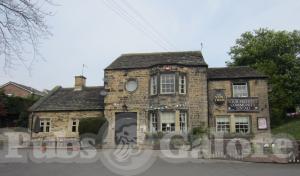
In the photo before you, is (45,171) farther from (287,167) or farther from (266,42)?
(266,42)

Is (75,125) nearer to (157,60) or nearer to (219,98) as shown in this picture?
(157,60)

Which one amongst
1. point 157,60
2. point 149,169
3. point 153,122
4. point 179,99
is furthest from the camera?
point 157,60

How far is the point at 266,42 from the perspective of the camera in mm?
43156

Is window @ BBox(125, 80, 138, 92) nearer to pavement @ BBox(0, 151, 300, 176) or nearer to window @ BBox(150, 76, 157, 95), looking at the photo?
window @ BBox(150, 76, 157, 95)

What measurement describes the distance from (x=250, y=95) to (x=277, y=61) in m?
16.0

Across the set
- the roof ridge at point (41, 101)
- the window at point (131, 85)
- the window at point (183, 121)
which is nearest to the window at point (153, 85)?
the window at point (131, 85)

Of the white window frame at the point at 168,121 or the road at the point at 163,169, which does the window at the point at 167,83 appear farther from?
the road at the point at 163,169

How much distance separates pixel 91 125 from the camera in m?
27.5

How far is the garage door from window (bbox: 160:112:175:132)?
2.36 m

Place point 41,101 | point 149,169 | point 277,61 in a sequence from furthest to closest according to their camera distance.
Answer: point 277,61 → point 41,101 → point 149,169

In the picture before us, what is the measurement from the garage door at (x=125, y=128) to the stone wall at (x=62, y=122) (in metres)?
2.06

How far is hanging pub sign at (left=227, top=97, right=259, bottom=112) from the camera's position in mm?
27781

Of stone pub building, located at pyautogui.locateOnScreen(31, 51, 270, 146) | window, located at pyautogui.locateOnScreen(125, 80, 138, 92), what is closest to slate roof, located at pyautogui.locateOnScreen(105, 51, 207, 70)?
stone pub building, located at pyautogui.locateOnScreen(31, 51, 270, 146)

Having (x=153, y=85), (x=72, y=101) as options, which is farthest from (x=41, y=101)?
(x=153, y=85)
